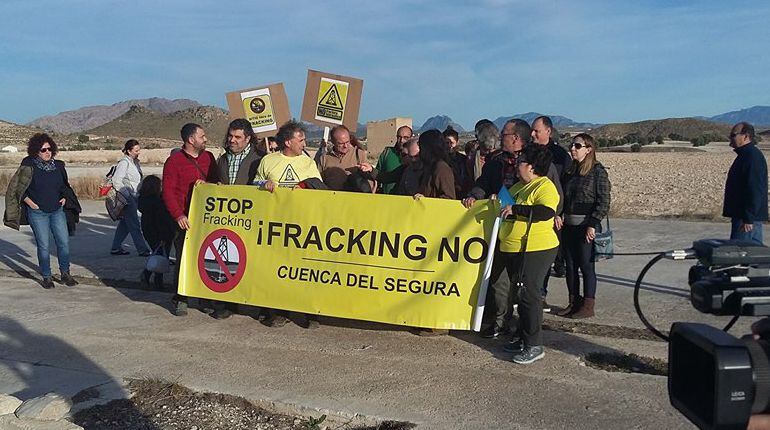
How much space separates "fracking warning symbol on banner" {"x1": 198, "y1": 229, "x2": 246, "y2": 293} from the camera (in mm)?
7336

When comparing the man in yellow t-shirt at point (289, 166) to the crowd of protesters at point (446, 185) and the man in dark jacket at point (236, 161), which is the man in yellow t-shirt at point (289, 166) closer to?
the crowd of protesters at point (446, 185)

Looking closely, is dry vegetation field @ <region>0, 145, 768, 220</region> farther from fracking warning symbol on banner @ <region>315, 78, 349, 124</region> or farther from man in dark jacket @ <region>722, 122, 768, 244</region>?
fracking warning symbol on banner @ <region>315, 78, 349, 124</region>

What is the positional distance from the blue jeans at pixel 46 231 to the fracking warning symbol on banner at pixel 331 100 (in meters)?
3.52

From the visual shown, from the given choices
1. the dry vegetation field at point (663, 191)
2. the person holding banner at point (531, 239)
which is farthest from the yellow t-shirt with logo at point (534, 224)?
the dry vegetation field at point (663, 191)

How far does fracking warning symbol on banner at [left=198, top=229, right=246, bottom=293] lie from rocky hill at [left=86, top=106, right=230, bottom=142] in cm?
13555

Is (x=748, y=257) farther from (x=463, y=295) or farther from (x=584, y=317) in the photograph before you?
(x=584, y=317)

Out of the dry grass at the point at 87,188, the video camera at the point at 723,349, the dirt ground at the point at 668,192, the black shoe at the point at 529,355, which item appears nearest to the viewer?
the video camera at the point at 723,349

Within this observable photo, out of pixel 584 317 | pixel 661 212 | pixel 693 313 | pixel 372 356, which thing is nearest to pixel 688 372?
pixel 372 356

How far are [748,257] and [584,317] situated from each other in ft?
17.5

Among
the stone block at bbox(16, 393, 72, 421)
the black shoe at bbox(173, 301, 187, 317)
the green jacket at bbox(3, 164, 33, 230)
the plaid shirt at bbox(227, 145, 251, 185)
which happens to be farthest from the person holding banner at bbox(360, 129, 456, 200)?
the green jacket at bbox(3, 164, 33, 230)

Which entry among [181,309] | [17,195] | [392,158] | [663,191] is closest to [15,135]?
[663,191]

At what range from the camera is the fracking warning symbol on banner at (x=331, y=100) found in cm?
927

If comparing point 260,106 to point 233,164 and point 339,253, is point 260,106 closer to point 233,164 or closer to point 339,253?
point 233,164

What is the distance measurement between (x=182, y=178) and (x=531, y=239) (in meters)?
3.83
